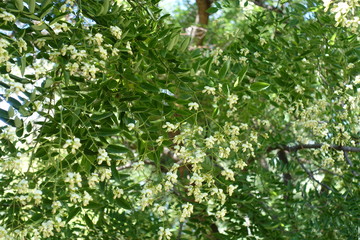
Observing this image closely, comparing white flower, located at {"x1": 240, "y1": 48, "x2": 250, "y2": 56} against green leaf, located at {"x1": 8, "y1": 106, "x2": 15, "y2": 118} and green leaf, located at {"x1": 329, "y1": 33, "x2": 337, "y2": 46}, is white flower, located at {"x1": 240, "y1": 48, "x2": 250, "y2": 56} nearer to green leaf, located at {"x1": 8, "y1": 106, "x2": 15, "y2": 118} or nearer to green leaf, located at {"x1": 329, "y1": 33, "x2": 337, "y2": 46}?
green leaf, located at {"x1": 329, "y1": 33, "x2": 337, "y2": 46}

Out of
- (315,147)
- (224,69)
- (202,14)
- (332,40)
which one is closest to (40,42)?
(224,69)

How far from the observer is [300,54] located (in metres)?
1.94

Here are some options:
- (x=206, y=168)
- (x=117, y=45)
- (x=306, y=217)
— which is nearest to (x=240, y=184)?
(x=306, y=217)

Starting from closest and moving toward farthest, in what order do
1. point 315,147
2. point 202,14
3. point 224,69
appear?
1. point 224,69
2. point 315,147
3. point 202,14

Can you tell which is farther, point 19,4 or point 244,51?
point 244,51

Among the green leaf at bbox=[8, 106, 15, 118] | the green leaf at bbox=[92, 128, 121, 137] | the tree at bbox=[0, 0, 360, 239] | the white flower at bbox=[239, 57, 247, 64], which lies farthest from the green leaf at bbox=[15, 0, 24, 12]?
the white flower at bbox=[239, 57, 247, 64]

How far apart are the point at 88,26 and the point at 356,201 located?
154 cm

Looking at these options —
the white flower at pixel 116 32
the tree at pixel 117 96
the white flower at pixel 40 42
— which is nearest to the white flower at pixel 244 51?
the tree at pixel 117 96

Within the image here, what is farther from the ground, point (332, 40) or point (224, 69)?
point (332, 40)

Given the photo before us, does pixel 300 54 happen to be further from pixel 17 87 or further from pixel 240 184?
pixel 17 87

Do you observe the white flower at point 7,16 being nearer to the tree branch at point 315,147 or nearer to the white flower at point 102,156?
the white flower at point 102,156

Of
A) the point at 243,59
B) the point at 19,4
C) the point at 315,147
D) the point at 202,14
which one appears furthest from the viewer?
the point at 202,14

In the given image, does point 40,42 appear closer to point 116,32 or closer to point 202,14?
point 116,32

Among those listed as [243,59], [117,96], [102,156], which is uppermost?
[243,59]
